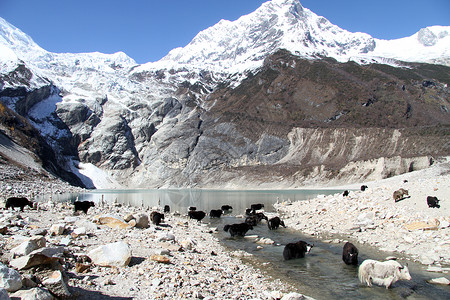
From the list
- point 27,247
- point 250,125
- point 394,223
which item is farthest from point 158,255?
point 250,125

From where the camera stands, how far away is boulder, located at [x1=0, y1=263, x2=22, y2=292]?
5.53m

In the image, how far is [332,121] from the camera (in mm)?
151375

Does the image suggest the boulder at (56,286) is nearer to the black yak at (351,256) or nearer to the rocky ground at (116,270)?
the rocky ground at (116,270)

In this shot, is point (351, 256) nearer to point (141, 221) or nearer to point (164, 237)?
point (164, 237)

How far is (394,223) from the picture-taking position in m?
18.5

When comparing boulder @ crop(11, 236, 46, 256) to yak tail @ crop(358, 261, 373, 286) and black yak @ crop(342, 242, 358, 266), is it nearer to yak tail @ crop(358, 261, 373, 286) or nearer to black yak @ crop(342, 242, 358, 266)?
yak tail @ crop(358, 261, 373, 286)

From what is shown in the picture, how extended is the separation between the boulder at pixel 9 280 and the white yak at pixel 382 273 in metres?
10.3

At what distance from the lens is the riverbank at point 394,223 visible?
1440 centimetres

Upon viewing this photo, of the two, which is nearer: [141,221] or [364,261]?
[364,261]

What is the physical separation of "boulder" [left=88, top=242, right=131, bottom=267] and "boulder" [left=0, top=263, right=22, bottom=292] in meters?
4.02

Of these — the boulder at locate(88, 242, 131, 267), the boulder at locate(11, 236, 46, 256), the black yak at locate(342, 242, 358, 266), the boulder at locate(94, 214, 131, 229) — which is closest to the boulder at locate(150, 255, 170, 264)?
the boulder at locate(88, 242, 131, 267)

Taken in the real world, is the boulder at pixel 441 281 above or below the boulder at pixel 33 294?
below

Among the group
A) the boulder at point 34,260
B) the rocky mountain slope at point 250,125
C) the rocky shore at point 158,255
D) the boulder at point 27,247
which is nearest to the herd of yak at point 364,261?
the rocky shore at point 158,255

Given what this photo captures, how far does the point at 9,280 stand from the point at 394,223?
62.3 feet
